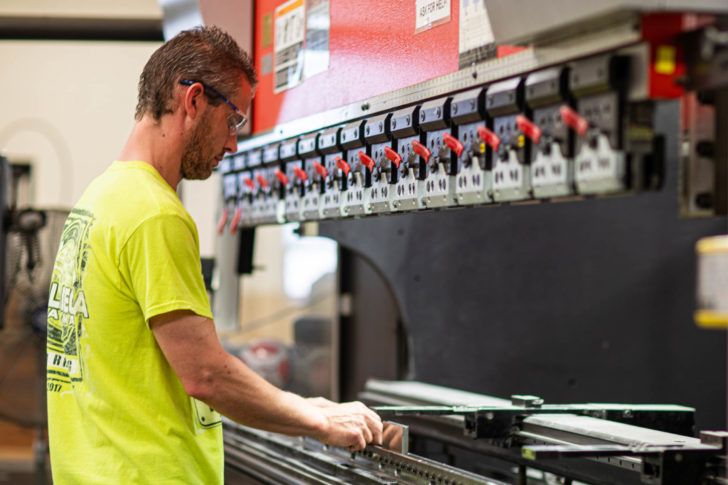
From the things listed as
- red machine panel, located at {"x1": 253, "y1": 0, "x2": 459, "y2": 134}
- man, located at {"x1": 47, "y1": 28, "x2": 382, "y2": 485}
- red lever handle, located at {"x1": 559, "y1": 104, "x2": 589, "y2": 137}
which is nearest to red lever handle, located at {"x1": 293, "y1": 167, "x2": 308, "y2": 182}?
red machine panel, located at {"x1": 253, "y1": 0, "x2": 459, "y2": 134}

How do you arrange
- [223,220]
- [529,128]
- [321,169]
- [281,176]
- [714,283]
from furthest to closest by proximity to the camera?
[223,220] < [281,176] < [321,169] < [529,128] < [714,283]

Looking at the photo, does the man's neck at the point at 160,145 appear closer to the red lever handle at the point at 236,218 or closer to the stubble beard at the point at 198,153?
the stubble beard at the point at 198,153

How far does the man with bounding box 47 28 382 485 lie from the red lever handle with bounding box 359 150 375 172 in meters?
0.39

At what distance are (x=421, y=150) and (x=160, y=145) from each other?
55cm

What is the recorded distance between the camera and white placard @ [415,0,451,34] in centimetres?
189

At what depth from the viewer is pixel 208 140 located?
1.86m

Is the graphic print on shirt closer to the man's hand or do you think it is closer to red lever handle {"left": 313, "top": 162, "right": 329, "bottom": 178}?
the man's hand

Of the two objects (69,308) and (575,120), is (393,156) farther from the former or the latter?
(69,308)

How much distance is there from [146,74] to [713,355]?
1.87m

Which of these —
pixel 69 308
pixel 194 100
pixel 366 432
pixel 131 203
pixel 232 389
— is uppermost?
pixel 194 100

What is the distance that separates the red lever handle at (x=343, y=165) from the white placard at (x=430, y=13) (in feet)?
1.23

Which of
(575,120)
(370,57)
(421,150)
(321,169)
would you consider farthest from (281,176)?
(575,120)

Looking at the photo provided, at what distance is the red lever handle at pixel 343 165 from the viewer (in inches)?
84.6

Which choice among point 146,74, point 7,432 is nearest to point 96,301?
point 146,74
